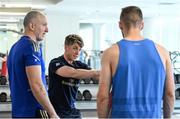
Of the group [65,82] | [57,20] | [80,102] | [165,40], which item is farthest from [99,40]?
[65,82]

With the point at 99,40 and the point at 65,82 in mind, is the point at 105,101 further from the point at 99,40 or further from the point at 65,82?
the point at 99,40

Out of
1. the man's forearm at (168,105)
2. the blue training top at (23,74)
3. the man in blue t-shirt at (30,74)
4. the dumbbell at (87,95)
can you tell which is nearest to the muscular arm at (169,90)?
the man's forearm at (168,105)

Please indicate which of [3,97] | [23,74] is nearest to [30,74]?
[23,74]

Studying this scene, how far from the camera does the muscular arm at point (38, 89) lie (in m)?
2.27

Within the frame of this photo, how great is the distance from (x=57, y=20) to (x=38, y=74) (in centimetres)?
1047

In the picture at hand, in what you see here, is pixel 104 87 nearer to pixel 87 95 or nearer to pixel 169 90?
pixel 169 90

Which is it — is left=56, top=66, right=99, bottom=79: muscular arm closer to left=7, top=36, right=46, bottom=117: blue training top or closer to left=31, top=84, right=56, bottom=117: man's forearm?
left=7, top=36, right=46, bottom=117: blue training top

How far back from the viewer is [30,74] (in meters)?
2.28

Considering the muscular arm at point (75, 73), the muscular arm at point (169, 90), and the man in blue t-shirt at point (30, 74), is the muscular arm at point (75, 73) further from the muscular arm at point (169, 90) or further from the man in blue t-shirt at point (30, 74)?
the muscular arm at point (169, 90)

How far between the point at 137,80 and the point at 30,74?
2.32 feet

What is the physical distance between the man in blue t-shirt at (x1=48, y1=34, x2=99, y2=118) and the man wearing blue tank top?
2.56 ft

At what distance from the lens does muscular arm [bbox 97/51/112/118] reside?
6.54 ft

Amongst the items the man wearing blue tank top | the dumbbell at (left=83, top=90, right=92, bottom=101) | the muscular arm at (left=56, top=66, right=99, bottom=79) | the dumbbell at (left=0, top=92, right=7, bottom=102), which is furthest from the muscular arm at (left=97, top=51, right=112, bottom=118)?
the dumbbell at (left=0, top=92, right=7, bottom=102)

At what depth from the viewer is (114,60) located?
197cm
